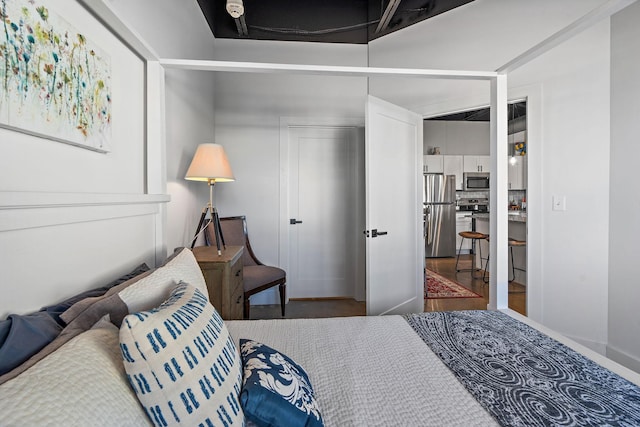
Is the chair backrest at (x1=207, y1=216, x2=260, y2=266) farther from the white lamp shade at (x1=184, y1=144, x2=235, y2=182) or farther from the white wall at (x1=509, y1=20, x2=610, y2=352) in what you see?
the white wall at (x1=509, y1=20, x2=610, y2=352)

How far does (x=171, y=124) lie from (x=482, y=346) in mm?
2183

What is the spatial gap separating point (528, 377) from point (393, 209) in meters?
1.87

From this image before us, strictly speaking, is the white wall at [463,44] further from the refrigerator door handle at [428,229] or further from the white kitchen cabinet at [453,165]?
the white kitchen cabinet at [453,165]

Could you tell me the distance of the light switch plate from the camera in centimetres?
237

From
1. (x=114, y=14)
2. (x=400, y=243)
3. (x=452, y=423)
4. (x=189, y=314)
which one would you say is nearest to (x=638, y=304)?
(x=400, y=243)

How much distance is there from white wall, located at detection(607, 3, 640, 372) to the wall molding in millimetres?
3096

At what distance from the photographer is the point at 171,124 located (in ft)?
6.81

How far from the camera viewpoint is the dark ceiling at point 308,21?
323 cm

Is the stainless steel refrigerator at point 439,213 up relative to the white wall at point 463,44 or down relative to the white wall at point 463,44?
down

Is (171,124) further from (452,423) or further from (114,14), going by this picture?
(452,423)

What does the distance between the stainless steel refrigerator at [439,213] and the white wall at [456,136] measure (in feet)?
2.71

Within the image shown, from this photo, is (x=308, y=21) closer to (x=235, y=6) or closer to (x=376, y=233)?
(x=235, y=6)

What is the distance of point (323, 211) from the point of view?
3564 mm

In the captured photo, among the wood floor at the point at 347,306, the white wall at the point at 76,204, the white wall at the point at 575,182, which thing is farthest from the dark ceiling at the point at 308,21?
the wood floor at the point at 347,306
